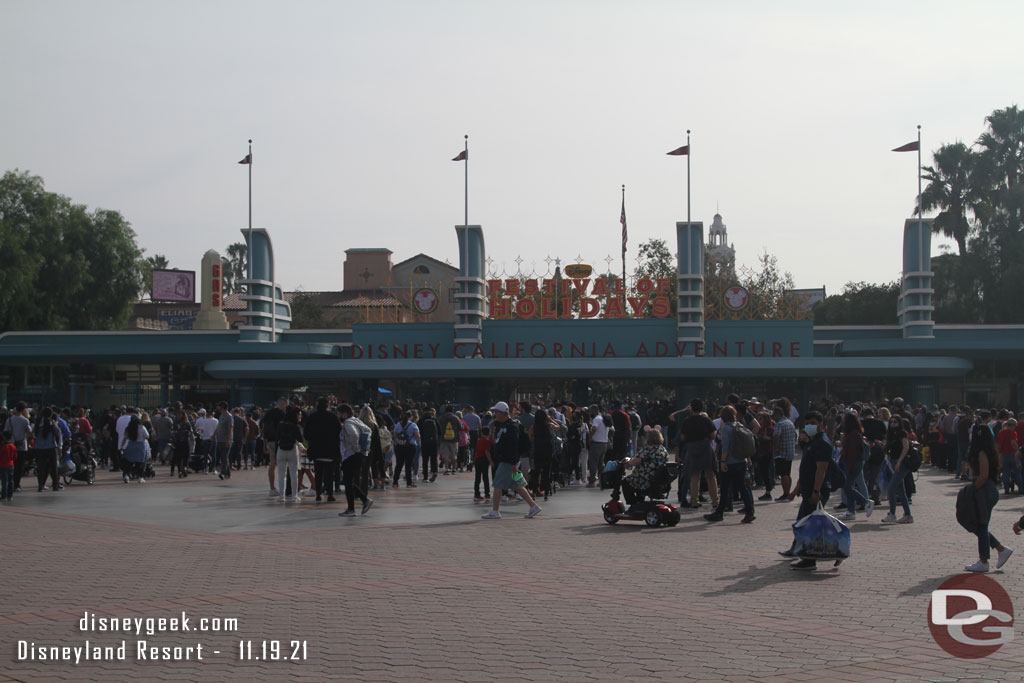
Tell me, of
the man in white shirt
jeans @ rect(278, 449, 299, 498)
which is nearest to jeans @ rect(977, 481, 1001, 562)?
the man in white shirt

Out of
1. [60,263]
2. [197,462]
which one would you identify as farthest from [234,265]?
[197,462]

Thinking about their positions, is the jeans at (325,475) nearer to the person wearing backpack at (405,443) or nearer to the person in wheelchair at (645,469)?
the person wearing backpack at (405,443)

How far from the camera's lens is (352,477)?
16828mm

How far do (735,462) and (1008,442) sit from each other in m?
7.47

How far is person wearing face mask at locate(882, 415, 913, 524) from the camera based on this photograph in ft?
50.6

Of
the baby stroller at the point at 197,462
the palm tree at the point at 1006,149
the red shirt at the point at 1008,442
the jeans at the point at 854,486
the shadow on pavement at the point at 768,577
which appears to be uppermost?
the palm tree at the point at 1006,149

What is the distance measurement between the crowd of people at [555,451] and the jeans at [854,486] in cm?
3

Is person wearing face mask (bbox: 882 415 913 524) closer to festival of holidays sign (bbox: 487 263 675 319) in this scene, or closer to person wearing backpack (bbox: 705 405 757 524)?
person wearing backpack (bbox: 705 405 757 524)

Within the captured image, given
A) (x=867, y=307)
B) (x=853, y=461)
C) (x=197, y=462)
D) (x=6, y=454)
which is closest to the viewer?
(x=853, y=461)

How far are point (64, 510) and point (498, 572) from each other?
9.42 metres

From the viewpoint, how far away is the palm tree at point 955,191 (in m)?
61.8

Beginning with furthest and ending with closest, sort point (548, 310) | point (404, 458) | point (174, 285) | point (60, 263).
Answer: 1. point (174, 285)
2. point (60, 263)
3. point (548, 310)
4. point (404, 458)

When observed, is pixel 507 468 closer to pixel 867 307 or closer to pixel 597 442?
pixel 597 442

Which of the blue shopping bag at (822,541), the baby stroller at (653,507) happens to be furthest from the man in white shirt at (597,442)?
the blue shopping bag at (822,541)
